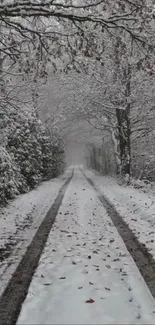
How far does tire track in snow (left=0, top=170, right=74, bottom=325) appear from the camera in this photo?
5.01 meters

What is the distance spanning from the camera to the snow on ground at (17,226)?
24.5 feet

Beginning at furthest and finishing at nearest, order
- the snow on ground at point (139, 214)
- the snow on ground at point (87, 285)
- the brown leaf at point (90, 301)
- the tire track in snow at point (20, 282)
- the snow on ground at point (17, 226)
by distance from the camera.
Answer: the snow on ground at point (139, 214) → the snow on ground at point (17, 226) → the brown leaf at point (90, 301) → the tire track in snow at point (20, 282) → the snow on ground at point (87, 285)

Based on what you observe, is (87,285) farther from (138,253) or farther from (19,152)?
(19,152)

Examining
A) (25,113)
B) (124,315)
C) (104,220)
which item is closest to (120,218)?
(104,220)

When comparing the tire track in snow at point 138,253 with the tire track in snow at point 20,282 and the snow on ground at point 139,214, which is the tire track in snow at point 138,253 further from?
the tire track in snow at point 20,282

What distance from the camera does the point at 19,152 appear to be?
19.6 metres

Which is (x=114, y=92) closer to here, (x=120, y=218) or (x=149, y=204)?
(x=149, y=204)

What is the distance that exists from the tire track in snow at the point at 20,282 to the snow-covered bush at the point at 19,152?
4.65m

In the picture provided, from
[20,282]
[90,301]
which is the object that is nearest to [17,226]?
[20,282]

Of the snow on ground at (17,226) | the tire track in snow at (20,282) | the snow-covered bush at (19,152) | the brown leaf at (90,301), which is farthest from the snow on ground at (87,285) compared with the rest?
the snow-covered bush at (19,152)

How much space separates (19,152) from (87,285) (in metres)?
14.1

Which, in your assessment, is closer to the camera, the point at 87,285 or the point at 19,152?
the point at 87,285

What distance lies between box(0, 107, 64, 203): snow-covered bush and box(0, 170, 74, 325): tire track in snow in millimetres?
4646

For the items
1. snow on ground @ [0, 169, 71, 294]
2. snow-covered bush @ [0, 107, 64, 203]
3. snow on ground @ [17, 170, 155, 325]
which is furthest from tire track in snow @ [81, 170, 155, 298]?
snow-covered bush @ [0, 107, 64, 203]
